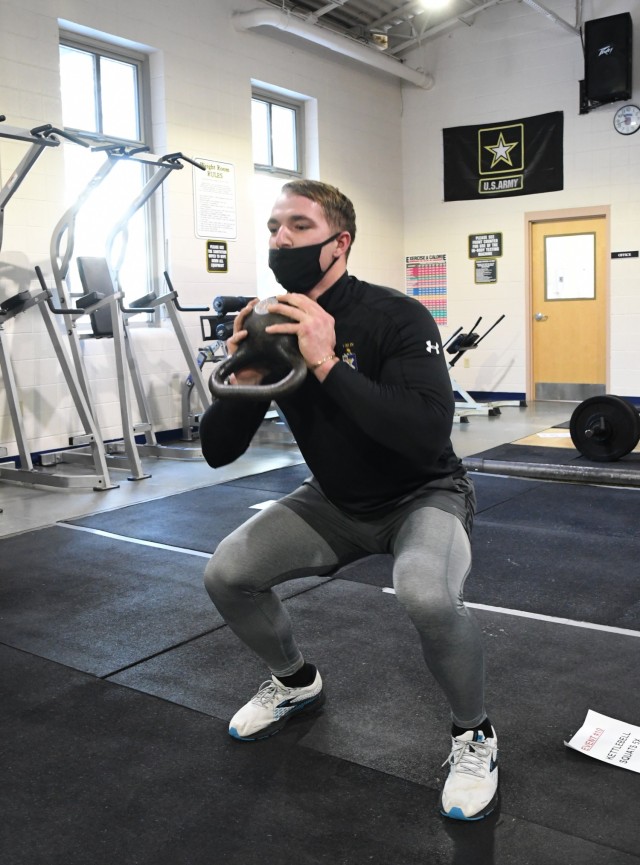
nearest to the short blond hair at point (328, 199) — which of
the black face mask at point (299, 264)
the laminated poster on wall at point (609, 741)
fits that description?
the black face mask at point (299, 264)

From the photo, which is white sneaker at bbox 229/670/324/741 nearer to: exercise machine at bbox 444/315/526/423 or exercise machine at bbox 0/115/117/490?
exercise machine at bbox 0/115/117/490

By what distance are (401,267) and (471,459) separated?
4.90 m

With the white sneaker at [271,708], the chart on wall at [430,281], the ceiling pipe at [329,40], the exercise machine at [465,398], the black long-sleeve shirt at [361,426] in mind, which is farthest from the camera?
the chart on wall at [430,281]

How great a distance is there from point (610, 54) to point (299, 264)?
24.3 ft

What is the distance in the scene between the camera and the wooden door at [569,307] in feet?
27.8

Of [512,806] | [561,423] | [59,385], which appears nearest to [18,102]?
[59,385]

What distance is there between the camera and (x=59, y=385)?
5.90 meters

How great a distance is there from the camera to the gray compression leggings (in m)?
1.56

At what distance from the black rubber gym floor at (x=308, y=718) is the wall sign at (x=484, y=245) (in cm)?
600

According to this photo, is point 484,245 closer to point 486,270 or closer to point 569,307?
point 486,270

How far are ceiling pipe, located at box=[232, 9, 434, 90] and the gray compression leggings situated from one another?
20.8 feet

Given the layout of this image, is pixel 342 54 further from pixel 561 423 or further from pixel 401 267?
pixel 561 423

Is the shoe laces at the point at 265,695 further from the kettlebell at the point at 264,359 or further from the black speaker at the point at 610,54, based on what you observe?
the black speaker at the point at 610,54

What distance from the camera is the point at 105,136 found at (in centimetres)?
627
